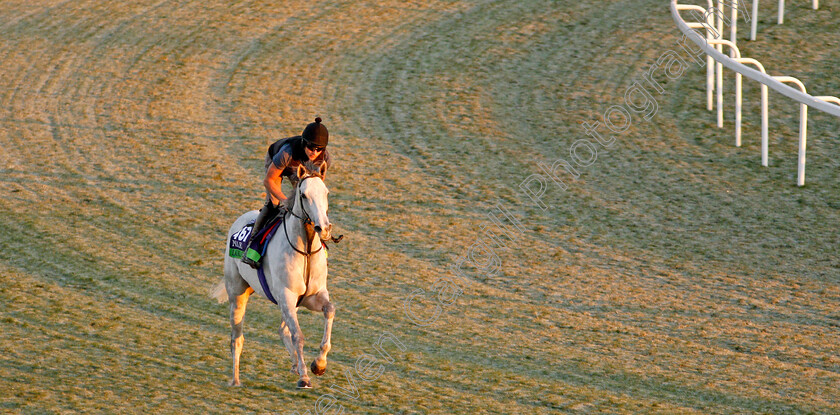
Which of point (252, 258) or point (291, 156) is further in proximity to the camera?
point (252, 258)

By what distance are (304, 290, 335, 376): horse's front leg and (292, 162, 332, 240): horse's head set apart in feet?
2.74

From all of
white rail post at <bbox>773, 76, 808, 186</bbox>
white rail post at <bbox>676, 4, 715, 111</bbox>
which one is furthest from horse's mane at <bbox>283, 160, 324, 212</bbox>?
white rail post at <bbox>676, 4, 715, 111</bbox>

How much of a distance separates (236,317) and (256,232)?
0.81 metres

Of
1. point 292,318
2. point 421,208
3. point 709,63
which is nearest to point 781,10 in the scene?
point 709,63

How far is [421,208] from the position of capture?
41.0ft

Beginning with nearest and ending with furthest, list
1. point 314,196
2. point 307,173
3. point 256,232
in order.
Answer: point 314,196 < point 307,173 < point 256,232

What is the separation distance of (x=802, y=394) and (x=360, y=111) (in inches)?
338

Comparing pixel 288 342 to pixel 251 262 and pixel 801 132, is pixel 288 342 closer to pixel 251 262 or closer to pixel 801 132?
pixel 251 262

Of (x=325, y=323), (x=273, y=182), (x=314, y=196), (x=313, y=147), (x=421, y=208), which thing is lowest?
(x=421, y=208)

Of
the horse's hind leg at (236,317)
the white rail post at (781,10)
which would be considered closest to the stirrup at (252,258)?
the horse's hind leg at (236,317)

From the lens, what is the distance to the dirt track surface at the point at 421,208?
8547 mm

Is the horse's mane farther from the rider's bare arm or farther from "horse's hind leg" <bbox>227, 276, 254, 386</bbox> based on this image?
"horse's hind leg" <bbox>227, 276, 254, 386</bbox>

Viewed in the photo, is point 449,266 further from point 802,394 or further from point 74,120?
point 74,120

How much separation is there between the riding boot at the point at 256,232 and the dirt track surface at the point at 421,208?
3.59 feet
